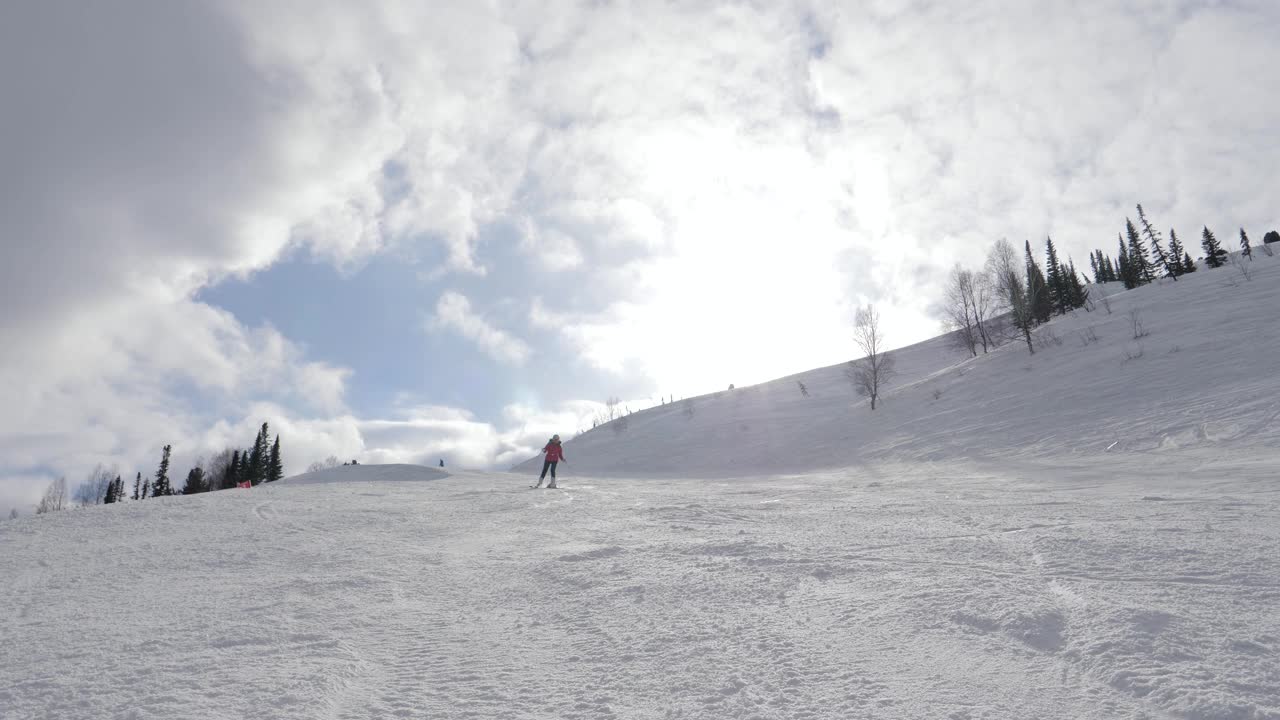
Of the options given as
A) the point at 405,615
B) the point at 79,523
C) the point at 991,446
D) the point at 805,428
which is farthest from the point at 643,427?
the point at 405,615

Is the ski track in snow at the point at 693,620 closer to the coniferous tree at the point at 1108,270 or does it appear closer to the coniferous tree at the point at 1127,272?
the coniferous tree at the point at 1127,272

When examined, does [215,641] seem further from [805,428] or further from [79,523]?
[805,428]

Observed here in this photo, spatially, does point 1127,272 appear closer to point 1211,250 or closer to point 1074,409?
point 1211,250

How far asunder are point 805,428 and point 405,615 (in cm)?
3597

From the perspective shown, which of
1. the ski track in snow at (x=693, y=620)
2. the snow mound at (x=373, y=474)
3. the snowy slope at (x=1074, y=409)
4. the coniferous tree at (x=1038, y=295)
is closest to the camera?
the ski track in snow at (x=693, y=620)

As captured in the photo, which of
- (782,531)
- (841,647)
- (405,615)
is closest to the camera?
(841,647)

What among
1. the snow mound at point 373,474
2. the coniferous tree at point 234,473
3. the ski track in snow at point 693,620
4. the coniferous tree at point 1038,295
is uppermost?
the coniferous tree at point 1038,295

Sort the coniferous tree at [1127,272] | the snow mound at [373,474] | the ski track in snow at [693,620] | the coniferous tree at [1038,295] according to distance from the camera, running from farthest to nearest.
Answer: the coniferous tree at [1127,272], the coniferous tree at [1038,295], the snow mound at [373,474], the ski track in snow at [693,620]

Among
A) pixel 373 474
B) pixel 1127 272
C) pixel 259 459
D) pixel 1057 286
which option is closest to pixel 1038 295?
pixel 1057 286

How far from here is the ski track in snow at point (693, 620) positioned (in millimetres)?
3146

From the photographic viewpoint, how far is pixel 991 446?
72.3ft

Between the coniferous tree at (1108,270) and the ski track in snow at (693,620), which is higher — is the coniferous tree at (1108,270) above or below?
above

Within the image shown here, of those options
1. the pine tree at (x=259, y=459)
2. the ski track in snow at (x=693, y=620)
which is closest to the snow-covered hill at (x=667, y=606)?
the ski track in snow at (x=693, y=620)

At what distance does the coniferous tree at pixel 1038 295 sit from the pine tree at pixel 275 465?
9402cm
